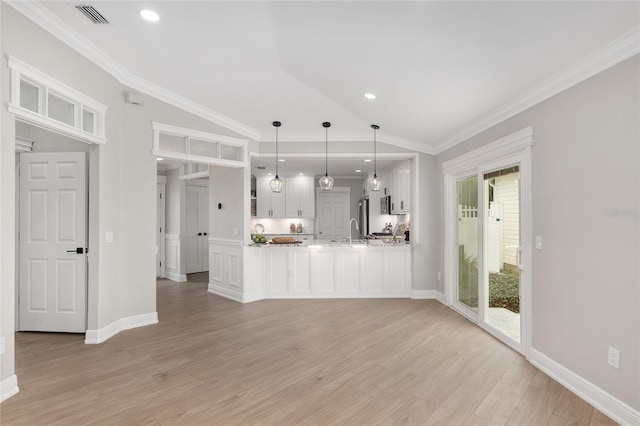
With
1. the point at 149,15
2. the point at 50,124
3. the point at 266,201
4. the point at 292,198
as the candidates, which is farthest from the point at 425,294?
the point at 50,124

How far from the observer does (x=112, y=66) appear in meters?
3.65

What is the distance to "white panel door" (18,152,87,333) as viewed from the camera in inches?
147

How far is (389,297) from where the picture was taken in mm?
5621

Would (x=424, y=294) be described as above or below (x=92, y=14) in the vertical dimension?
below

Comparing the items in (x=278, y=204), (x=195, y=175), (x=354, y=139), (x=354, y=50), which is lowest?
(x=278, y=204)

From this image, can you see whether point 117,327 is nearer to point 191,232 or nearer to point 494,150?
point 191,232

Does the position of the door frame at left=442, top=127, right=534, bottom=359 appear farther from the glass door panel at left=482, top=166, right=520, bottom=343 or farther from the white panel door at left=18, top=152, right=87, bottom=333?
the white panel door at left=18, top=152, right=87, bottom=333

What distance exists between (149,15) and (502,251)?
432 cm

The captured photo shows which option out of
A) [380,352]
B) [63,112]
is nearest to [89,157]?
[63,112]

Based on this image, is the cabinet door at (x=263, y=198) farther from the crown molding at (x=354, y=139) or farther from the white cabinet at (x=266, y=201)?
the crown molding at (x=354, y=139)

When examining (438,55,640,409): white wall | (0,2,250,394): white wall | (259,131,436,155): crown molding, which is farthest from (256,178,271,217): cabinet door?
(438,55,640,409): white wall

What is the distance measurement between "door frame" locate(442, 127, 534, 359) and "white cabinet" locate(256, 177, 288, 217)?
184 inches

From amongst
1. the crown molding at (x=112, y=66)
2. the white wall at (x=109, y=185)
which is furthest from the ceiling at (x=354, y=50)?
the white wall at (x=109, y=185)

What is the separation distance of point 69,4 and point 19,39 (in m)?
0.48
